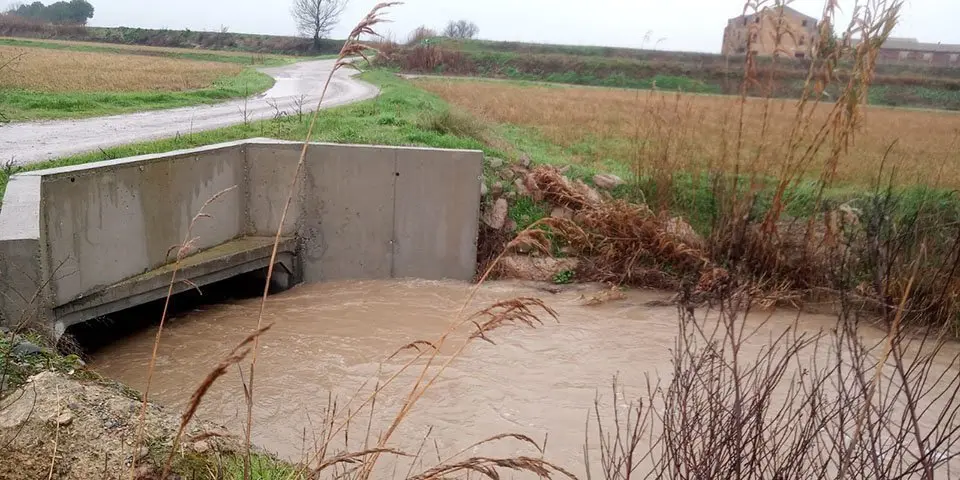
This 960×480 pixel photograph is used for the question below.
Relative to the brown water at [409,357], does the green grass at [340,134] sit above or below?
above

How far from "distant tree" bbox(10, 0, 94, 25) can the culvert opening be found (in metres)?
83.3

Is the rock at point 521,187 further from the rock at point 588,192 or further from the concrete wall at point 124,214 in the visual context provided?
the concrete wall at point 124,214

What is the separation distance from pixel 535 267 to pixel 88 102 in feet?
34.2

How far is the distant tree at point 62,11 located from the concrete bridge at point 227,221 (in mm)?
83519

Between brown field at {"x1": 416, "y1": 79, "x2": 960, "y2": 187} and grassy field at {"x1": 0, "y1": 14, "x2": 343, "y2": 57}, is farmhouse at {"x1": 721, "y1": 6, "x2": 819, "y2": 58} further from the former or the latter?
grassy field at {"x1": 0, "y1": 14, "x2": 343, "y2": 57}

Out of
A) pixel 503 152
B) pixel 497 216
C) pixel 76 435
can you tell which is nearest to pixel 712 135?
pixel 503 152

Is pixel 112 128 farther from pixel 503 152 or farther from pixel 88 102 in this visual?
pixel 503 152

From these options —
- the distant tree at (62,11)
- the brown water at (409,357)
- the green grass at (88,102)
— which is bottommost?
the brown water at (409,357)

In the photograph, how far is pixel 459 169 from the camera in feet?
31.2

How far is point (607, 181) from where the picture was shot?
427 inches

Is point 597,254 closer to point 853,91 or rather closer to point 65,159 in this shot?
point 853,91

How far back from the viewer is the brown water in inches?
227

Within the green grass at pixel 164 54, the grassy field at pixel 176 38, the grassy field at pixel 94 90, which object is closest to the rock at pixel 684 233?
the grassy field at pixel 94 90

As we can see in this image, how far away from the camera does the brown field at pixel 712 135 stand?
10.1m
